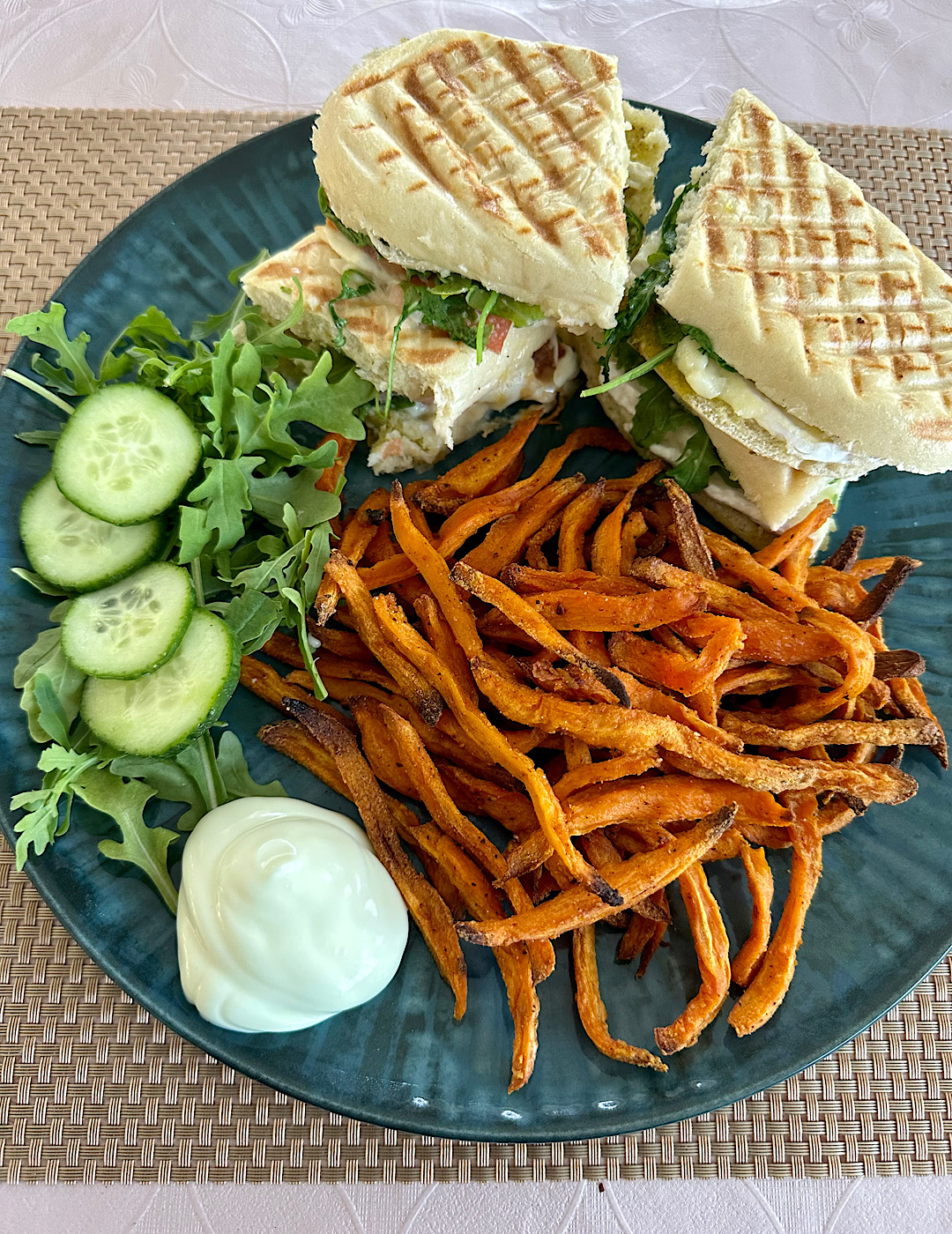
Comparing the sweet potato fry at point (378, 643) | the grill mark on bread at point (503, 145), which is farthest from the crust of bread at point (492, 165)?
the sweet potato fry at point (378, 643)

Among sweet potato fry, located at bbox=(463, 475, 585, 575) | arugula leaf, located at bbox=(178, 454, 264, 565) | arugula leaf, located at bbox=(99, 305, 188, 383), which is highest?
arugula leaf, located at bbox=(99, 305, 188, 383)

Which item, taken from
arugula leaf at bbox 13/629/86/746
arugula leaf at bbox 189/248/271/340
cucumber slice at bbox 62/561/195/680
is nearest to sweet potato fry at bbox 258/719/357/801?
cucumber slice at bbox 62/561/195/680

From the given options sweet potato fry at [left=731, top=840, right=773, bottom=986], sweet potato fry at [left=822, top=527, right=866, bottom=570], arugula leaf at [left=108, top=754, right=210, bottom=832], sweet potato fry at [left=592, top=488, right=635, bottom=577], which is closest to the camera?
sweet potato fry at [left=731, top=840, right=773, bottom=986]

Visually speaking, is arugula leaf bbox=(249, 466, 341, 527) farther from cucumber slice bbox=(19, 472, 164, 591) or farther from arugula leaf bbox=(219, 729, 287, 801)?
arugula leaf bbox=(219, 729, 287, 801)

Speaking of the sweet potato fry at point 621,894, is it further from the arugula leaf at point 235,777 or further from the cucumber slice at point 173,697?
the cucumber slice at point 173,697

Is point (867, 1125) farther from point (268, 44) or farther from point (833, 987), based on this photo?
point (268, 44)

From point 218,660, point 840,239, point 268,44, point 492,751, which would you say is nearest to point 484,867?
point 492,751
